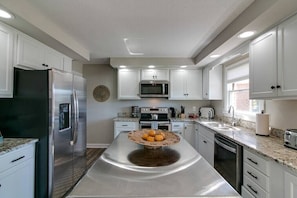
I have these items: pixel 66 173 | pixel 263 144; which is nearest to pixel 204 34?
pixel 263 144

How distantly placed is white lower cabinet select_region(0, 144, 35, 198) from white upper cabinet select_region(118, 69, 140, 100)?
2730 mm

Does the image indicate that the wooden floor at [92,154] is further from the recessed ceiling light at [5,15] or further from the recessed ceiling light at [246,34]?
the recessed ceiling light at [246,34]

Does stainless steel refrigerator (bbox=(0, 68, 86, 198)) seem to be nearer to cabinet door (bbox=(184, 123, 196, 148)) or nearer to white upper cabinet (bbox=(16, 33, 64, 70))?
white upper cabinet (bbox=(16, 33, 64, 70))

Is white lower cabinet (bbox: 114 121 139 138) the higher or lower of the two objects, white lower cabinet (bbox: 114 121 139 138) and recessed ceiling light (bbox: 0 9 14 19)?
the lower

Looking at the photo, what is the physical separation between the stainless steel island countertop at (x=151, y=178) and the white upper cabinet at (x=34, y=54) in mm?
1677

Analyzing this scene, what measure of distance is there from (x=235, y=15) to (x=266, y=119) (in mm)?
1389

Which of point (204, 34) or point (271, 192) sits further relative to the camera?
point (204, 34)

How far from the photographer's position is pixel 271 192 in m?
1.59

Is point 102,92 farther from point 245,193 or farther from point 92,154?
point 245,193

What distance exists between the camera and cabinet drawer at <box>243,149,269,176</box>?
5.43ft

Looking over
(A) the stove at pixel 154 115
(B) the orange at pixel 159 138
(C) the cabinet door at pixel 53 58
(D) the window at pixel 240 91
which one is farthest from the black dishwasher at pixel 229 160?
(C) the cabinet door at pixel 53 58

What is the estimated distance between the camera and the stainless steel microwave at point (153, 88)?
14.8 ft

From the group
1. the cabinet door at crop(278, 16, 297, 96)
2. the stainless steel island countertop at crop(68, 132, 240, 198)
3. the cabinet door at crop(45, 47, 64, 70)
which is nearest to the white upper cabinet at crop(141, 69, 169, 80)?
the cabinet door at crop(45, 47, 64, 70)

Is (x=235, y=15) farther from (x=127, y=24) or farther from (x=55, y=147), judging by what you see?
(x=55, y=147)
